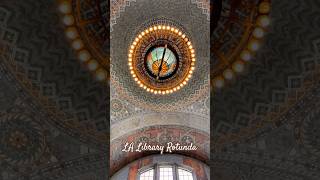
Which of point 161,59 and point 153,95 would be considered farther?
point 161,59

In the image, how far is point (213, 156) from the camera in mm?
7871

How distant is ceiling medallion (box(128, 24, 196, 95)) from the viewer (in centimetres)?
868

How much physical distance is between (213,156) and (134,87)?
1.77 metres

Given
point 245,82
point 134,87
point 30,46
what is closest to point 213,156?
point 245,82

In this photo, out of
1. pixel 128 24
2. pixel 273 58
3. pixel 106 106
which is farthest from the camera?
pixel 128 24

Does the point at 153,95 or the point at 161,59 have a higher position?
the point at 161,59

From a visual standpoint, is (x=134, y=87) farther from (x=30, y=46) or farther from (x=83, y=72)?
(x=30, y=46)

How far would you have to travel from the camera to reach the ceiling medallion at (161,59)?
8680 mm

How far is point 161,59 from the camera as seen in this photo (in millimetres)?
8930

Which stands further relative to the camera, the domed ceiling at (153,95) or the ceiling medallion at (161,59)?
→ the ceiling medallion at (161,59)

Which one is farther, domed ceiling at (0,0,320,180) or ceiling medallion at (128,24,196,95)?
ceiling medallion at (128,24,196,95)

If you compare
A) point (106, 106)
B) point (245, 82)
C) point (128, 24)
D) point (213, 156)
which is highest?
point (128, 24)

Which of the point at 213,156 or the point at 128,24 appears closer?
the point at 213,156

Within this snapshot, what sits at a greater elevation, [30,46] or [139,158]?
[30,46]
